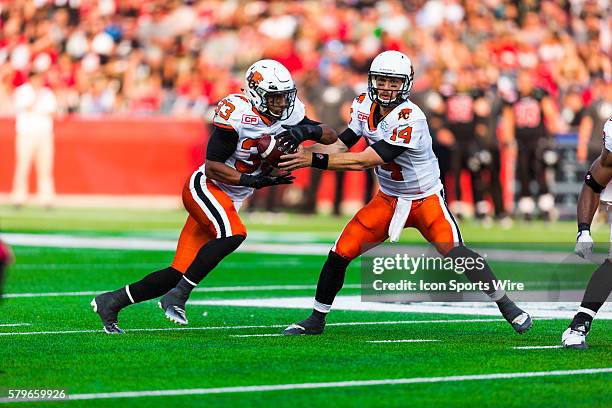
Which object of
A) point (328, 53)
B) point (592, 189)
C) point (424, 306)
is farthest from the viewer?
point (328, 53)

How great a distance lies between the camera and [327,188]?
23.7 metres

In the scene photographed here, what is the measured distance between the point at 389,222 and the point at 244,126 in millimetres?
1028

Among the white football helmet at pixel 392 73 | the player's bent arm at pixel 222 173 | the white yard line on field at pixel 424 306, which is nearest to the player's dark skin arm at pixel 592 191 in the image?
the white football helmet at pixel 392 73

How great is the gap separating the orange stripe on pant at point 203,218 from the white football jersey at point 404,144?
908 mm

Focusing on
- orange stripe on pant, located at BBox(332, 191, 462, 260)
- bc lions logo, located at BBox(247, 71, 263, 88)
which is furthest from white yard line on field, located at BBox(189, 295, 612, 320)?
bc lions logo, located at BBox(247, 71, 263, 88)

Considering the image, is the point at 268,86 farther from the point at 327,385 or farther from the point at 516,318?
the point at 327,385

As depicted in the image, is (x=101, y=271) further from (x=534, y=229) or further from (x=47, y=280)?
(x=534, y=229)

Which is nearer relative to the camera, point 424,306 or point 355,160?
point 355,160

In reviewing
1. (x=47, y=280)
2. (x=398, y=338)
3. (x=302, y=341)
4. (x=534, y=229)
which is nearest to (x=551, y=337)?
(x=398, y=338)

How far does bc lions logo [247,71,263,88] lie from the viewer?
8.47 meters

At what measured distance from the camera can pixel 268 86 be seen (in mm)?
8445

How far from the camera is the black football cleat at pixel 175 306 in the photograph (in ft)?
27.5

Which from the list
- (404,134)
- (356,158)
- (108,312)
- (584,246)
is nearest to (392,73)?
(404,134)

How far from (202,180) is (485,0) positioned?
691 inches
